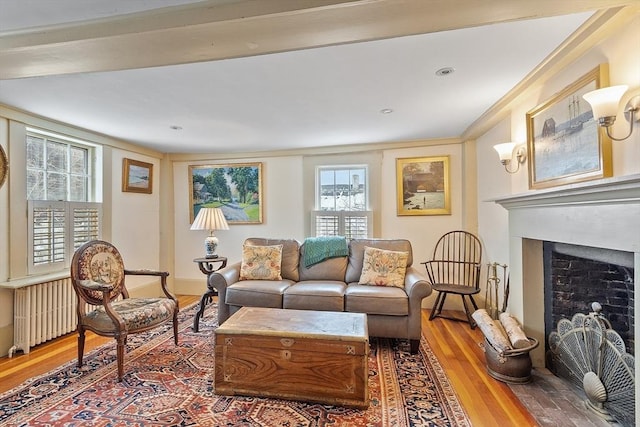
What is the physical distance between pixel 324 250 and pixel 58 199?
115 inches

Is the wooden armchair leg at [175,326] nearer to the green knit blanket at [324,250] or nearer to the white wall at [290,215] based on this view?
the green knit blanket at [324,250]

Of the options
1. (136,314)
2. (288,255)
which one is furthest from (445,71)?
(136,314)

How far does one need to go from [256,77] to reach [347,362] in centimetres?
199

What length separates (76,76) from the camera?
2.10m

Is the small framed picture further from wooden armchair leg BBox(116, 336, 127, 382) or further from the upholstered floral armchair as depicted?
wooden armchair leg BBox(116, 336, 127, 382)

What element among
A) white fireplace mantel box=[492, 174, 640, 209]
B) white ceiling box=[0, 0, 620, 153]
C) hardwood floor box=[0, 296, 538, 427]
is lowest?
hardwood floor box=[0, 296, 538, 427]

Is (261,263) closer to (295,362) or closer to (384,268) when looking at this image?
(384,268)

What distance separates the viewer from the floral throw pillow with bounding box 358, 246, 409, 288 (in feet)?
10.2

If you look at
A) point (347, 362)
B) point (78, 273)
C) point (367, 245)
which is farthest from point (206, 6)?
point (367, 245)

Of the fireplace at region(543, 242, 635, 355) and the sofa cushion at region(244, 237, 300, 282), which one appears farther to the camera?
the sofa cushion at region(244, 237, 300, 282)

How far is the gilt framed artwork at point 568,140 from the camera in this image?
1648 mm

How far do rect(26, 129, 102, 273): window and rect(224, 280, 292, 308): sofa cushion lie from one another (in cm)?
184

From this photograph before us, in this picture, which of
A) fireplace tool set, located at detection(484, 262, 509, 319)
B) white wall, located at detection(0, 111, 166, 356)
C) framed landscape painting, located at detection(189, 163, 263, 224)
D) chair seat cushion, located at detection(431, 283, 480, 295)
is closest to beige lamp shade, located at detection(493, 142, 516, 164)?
fireplace tool set, located at detection(484, 262, 509, 319)

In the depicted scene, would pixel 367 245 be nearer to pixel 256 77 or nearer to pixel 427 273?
pixel 427 273
